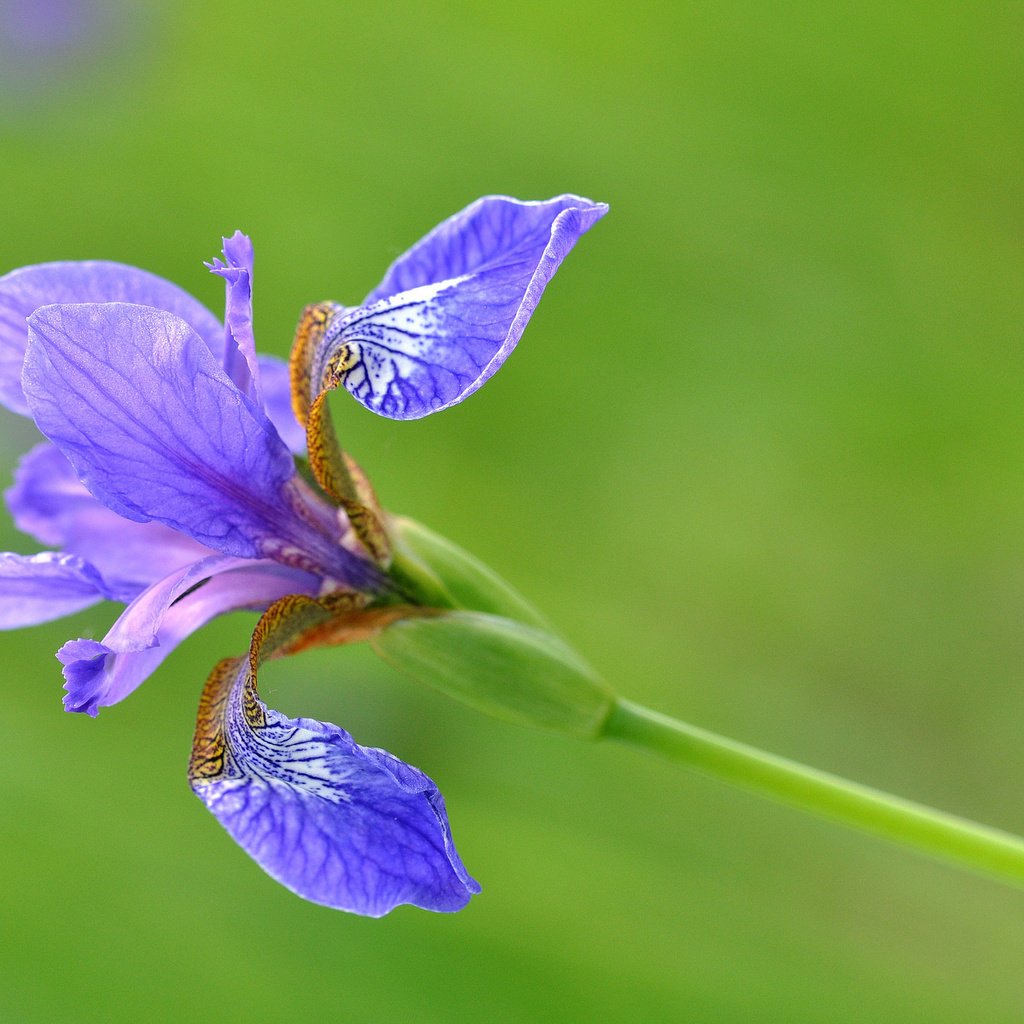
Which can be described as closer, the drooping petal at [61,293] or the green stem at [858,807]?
the green stem at [858,807]

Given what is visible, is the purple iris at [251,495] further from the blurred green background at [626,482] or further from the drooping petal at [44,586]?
the blurred green background at [626,482]

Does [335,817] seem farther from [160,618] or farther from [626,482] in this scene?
[626,482]

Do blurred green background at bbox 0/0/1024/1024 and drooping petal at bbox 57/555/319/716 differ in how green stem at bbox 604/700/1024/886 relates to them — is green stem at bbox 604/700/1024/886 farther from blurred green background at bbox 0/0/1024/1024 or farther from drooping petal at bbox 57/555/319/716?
blurred green background at bbox 0/0/1024/1024

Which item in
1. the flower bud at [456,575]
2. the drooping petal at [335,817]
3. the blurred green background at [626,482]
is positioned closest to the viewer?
the drooping petal at [335,817]

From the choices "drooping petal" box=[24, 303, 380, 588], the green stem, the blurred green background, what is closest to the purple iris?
"drooping petal" box=[24, 303, 380, 588]

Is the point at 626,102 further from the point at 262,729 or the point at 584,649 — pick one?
the point at 262,729

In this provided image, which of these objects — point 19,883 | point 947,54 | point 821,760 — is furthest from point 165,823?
point 947,54

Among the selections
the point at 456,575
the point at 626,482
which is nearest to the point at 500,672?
the point at 456,575

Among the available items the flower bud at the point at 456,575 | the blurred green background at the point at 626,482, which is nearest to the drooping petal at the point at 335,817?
the flower bud at the point at 456,575
